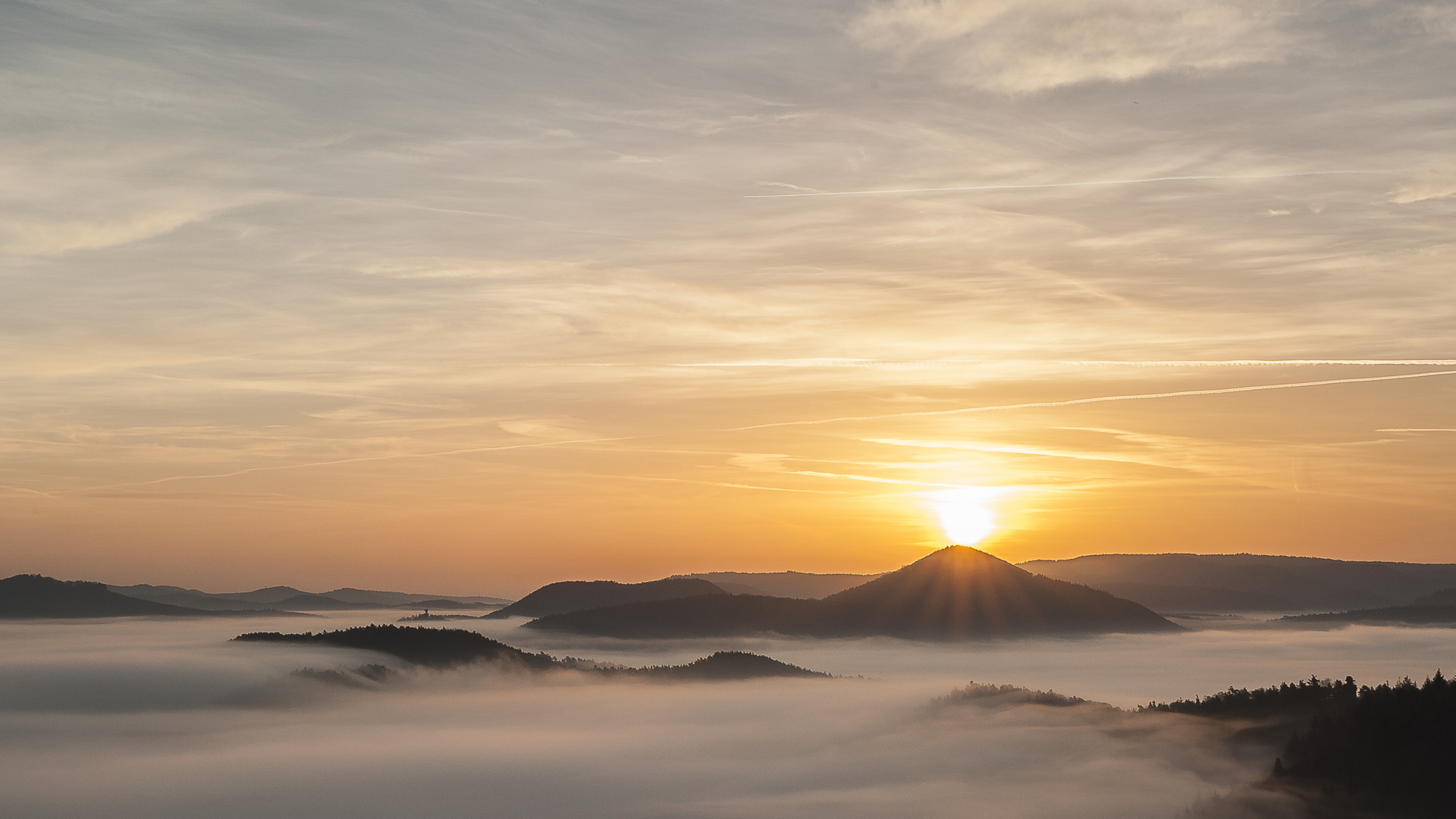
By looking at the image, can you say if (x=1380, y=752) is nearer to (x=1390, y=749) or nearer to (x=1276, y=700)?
(x=1390, y=749)

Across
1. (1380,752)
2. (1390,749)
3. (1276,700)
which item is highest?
(1276,700)

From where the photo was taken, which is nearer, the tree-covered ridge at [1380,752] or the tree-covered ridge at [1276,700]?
the tree-covered ridge at [1380,752]

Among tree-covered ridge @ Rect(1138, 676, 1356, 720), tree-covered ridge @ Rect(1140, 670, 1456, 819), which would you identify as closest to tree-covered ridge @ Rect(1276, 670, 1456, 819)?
tree-covered ridge @ Rect(1140, 670, 1456, 819)

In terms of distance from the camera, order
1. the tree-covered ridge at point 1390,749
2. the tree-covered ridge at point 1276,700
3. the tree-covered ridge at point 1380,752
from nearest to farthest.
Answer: the tree-covered ridge at point 1390,749
the tree-covered ridge at point 1380,752
the tree-covered ridge at point 1276,700

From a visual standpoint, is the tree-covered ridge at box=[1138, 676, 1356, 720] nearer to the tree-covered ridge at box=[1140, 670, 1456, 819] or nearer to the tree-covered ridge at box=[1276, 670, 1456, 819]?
the tree-covered ridge at box=[1140, 670, 1456, 819]

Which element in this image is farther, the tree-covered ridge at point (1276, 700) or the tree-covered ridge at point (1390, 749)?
the tree-covered ridge at point (1276, 700)

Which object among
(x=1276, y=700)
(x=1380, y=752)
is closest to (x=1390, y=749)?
(x=1380, y=752)

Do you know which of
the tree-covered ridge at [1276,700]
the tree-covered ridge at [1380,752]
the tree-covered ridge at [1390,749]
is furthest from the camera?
the tree-covered ridge at [1276,700]

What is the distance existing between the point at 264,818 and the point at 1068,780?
5282 inches

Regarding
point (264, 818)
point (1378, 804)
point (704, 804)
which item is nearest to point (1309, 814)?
point (1378, 804)

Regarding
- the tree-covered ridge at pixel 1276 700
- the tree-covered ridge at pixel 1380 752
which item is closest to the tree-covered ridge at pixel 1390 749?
the tree-covered ridge at pixel 1380 752

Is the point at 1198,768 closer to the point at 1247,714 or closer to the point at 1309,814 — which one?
the point at 1247,714

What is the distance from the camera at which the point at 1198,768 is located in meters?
139

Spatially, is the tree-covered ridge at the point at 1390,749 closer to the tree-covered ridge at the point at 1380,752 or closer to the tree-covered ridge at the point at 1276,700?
the tree-covered ridge at the point at 1380,752
